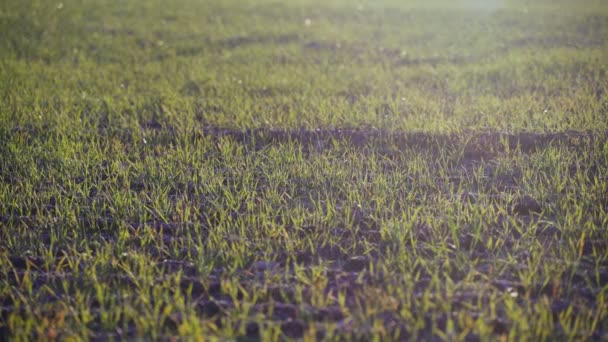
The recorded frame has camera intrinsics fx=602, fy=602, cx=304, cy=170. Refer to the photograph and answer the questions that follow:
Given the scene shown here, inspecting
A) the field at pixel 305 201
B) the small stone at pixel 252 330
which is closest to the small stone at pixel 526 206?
the field at pixel 305 201

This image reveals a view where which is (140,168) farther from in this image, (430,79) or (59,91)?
(430,79)

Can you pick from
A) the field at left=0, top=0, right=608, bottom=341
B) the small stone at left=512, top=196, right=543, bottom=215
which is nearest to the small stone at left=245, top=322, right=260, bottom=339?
the field at left=0, top=0, right=608, bottom=341

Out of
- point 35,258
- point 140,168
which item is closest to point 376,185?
point 140,168

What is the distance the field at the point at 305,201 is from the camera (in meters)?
2.05

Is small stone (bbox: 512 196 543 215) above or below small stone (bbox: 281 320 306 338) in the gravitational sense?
above

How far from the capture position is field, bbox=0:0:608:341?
6.72ft

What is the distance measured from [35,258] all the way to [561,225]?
2.23 m

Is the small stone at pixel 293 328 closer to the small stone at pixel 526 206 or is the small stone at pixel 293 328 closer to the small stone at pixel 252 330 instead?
the small stone at pixel 252 330

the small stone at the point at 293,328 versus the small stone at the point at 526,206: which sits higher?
the small stone at the point at 526,206

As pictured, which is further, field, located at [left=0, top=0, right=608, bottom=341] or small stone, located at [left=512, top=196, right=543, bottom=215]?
small stone, located at [left=512, top=196, right=543, bottom=215]

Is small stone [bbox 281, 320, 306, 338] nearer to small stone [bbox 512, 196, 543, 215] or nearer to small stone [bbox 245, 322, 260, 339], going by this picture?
small stone [bbox 245, 322, 260, 339]

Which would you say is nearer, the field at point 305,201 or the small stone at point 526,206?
the field at point 305,201

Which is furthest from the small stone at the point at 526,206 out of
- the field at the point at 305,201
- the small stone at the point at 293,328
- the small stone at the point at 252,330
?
the small stone at the point at 252,330

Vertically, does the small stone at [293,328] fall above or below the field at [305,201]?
below
